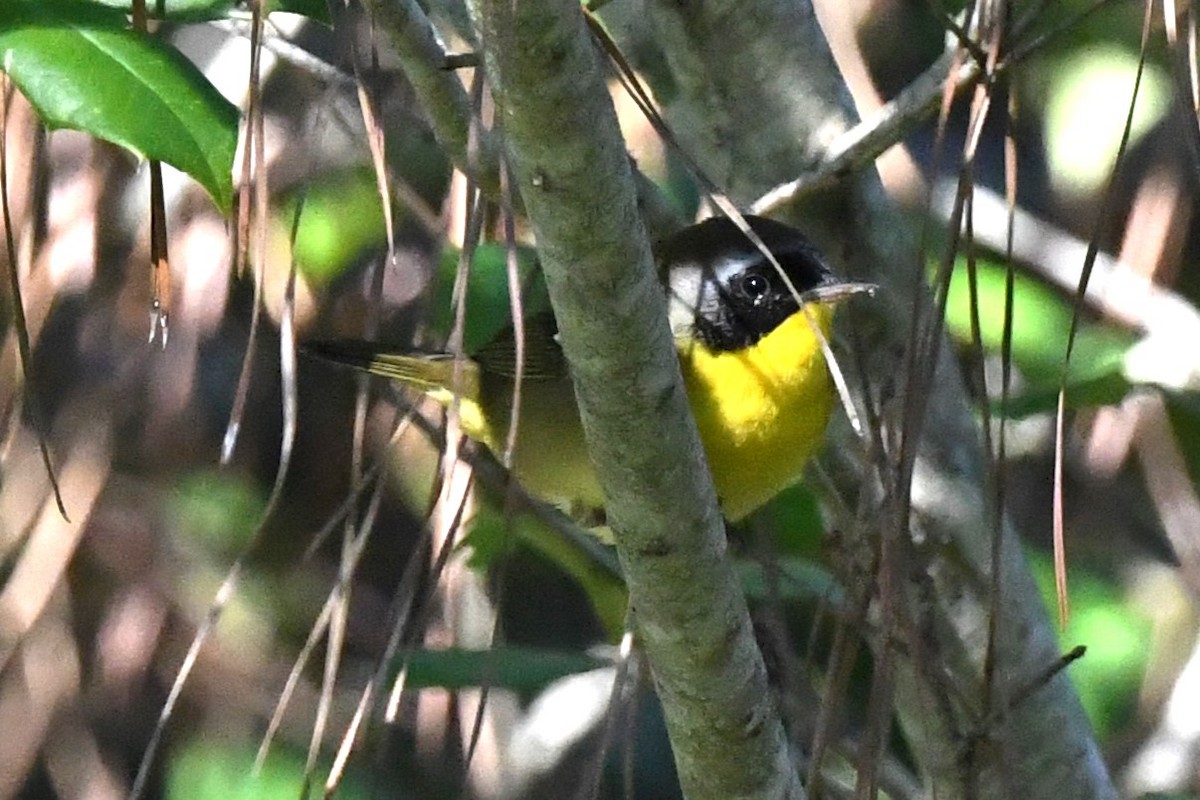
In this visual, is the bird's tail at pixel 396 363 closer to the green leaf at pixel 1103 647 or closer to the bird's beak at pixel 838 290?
the bird's beak at pixel 838 290

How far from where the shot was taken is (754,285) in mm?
1923

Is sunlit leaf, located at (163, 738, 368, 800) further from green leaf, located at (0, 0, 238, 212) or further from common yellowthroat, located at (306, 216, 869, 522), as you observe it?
green leaf, located at (0, 0, 238, 212)

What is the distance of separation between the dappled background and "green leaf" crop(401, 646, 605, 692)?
0.08 m

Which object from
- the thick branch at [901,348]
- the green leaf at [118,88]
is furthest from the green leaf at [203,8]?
the thick branch at [901,348]

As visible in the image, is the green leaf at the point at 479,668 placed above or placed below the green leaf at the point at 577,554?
below

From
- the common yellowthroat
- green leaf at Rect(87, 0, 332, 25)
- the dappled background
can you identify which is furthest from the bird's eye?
green leaf at Rect(87, 0, 332, 25)

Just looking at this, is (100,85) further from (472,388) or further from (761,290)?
(472,388)

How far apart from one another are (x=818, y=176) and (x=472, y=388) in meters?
0.91

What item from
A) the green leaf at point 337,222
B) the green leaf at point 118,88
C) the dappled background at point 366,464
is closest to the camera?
the green leaf at point 118,88

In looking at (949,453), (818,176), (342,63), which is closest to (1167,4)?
(818,176)

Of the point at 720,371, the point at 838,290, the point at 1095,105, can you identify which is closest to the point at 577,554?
the point at 720,371

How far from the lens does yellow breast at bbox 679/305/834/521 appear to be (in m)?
1.73

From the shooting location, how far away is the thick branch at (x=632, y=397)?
0.81 metres

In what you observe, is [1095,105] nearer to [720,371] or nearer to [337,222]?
[720,371]
